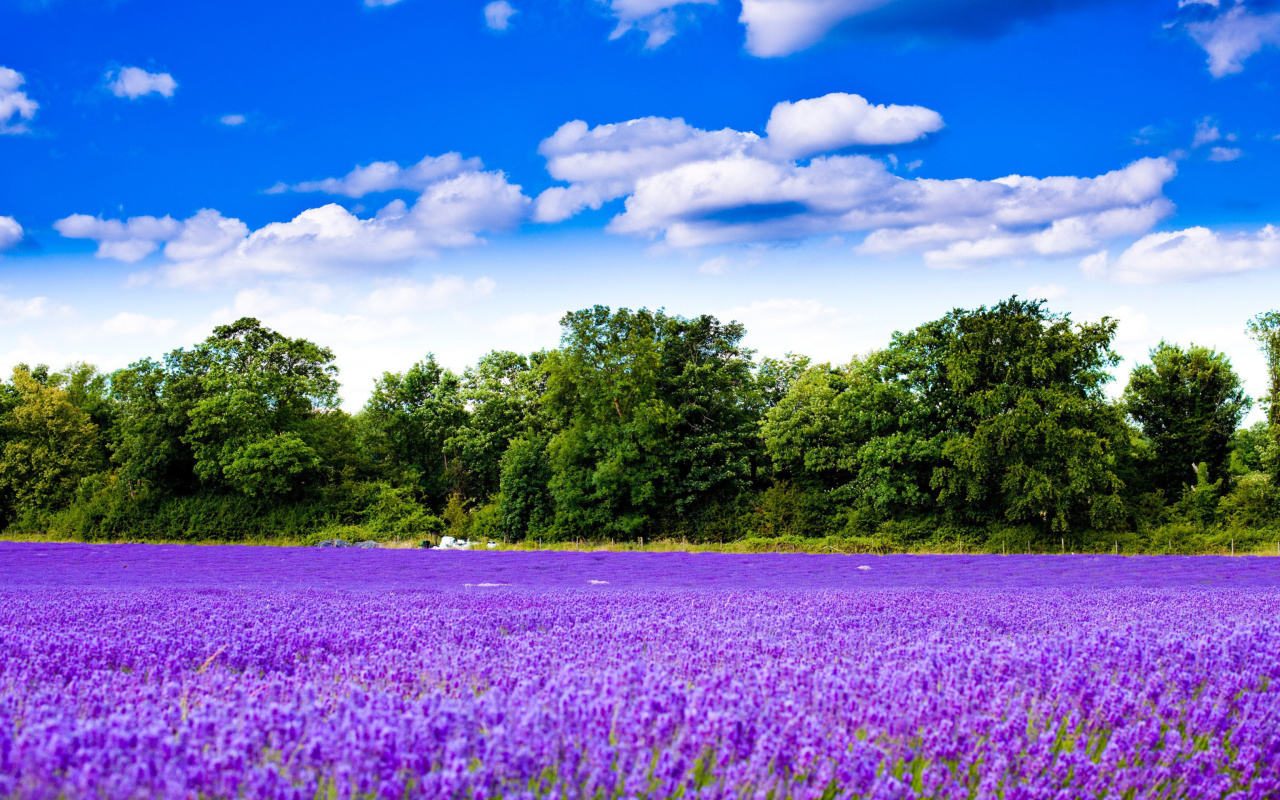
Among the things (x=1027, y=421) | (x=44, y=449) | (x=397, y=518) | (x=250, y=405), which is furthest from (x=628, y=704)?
(x=44, y=449)

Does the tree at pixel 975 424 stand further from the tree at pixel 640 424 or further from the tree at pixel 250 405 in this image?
the tree at pixel 250 405

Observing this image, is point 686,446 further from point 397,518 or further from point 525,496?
point 397,518

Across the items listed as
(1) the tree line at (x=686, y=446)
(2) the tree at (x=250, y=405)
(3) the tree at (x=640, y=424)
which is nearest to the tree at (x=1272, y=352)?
(1) the tree line at (x=686, y=446)

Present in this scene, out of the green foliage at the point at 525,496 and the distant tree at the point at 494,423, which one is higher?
the distant tree at the point at 494,423

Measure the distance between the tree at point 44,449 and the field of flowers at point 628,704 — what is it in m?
41.2

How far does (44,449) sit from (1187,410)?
5296 cm

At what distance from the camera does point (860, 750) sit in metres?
2.25

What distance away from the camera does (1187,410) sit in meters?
36.5

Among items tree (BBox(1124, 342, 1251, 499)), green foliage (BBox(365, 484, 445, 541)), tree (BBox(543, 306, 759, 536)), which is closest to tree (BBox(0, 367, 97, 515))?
green foliage (BBox(365, 484, 445, 541))

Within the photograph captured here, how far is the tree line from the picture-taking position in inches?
1080

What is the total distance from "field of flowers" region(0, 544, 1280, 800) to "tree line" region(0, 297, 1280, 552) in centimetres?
2357

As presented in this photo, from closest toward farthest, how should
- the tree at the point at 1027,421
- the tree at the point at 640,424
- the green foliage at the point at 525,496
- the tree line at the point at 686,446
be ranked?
the tree at the point at 1027,421 < the tree line at the point at 686,446 < the tree at the point at 640,424 < the green foliage at the point at 525,496

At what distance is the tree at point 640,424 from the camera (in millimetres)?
30797

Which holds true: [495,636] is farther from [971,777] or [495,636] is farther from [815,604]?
[815,604]
